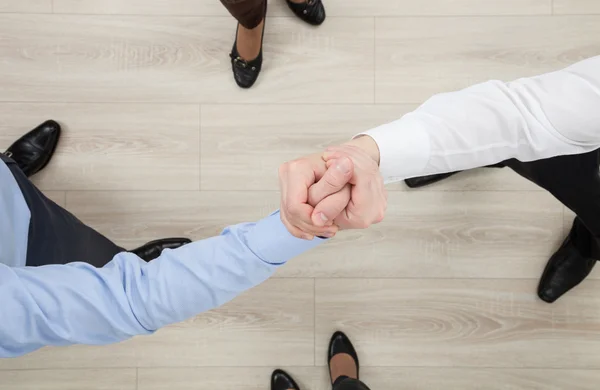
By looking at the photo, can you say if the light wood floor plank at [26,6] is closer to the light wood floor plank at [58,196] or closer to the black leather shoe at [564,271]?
the light wood floor plank at [58,196]

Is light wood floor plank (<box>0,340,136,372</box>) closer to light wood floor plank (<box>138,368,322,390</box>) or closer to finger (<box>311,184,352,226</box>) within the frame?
light wood floor plank (<box>138,368,322,390</box>)

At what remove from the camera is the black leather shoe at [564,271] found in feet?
5.66

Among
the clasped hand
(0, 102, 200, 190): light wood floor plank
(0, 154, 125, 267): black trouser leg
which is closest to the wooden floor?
(0, 102, 200, 190): light wood floor plank

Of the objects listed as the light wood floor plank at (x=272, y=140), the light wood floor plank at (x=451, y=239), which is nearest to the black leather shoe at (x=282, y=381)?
the light wood floor plank at (x=451, y=239)

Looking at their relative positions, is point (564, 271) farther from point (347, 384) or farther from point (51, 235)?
point (51, 235)

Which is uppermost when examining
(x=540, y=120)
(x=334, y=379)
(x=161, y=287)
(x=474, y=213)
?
(x=540, y=120)

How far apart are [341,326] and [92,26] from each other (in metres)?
1.37

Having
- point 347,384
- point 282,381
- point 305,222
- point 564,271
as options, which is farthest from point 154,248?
point 564,271

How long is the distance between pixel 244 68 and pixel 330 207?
1.12m

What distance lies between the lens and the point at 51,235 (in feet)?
4.16

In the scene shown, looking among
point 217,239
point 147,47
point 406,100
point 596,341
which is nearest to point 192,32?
point 147,47

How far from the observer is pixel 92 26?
180 centimetres

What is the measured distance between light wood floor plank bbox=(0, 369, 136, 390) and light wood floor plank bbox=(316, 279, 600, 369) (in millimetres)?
697

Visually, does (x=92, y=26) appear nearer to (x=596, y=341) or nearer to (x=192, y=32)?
(x=192, y=32)
